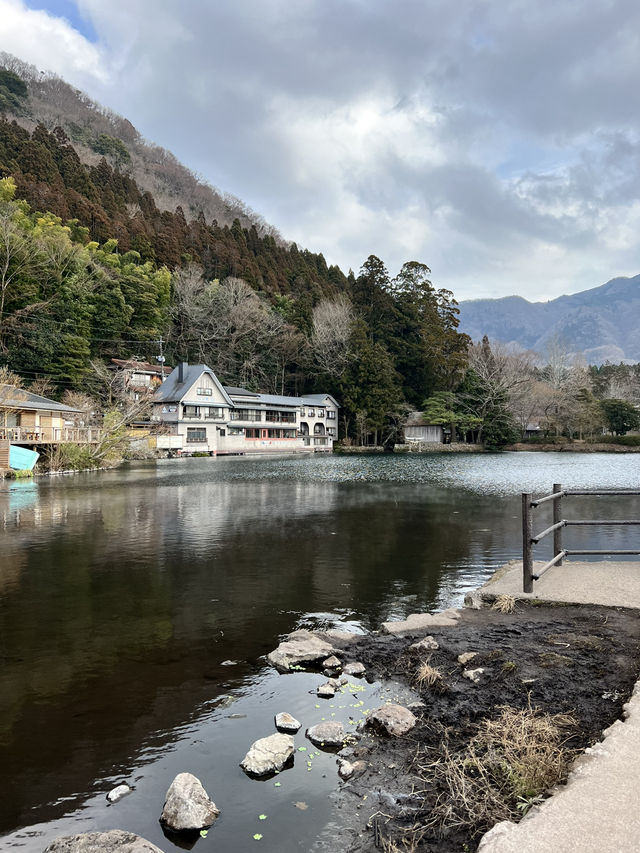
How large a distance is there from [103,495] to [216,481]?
6.78 meters

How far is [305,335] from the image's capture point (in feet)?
198

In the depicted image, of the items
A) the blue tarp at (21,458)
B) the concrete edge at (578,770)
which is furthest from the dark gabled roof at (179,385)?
the concrete edge at (578,770)

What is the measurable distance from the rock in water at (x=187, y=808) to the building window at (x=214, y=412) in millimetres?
45315

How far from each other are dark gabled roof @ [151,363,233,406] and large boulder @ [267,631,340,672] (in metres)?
41.7

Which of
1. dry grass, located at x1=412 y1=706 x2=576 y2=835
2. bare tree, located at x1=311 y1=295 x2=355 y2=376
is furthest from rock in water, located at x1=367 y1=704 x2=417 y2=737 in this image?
bare tree, located at x1=311 y1=295 x2=355 y2=376

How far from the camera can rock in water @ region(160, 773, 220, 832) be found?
300 centimetres

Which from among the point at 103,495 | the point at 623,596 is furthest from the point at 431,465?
the point at 623,596

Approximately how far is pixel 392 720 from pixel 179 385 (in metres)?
45.9

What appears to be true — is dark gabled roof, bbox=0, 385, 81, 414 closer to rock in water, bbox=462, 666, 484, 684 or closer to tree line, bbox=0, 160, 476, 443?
tree line, bbox=0, 160, 476, 443

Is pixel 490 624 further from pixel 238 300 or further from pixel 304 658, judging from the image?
pixel 238 300

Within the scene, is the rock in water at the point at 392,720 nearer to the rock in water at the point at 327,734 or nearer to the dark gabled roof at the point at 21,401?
the rock in water at the point at 327,734

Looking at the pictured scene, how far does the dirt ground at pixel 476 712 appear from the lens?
106 inches

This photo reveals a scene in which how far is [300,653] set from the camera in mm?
5207

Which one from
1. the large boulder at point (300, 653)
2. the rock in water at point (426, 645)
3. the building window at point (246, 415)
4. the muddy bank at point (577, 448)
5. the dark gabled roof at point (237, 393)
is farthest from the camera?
the dark gabled roof at point (237, 393)
